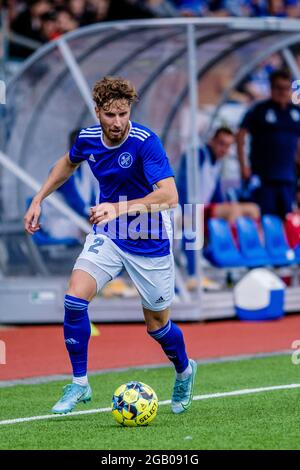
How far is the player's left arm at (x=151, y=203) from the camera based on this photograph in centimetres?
681

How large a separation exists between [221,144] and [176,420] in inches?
321

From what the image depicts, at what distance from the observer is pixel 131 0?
1888cm

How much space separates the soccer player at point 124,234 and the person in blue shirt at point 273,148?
784 centimetres

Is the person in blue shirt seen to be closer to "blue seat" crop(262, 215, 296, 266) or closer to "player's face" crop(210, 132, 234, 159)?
"player's face" crop(210, 132, 234, 159)

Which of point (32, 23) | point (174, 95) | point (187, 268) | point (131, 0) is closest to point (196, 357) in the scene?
point (187, 268)

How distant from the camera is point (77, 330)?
7332 millimetres

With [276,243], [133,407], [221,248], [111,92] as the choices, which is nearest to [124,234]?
[111,92]

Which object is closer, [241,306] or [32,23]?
[241,306]

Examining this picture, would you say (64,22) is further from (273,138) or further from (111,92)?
(111,92)

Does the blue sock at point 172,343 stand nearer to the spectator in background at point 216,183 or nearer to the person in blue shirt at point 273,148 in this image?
the spectator in background at point 216,183

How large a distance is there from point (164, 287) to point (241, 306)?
6.38m

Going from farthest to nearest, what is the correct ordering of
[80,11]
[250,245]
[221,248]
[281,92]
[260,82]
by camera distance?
1. [260,82]
2. [80,11]
3. [281,92]
4. [250,245]
5. [221,248]

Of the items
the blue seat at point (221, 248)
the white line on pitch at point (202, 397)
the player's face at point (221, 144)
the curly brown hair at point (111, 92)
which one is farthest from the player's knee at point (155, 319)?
the player's face at point (221, 144)
